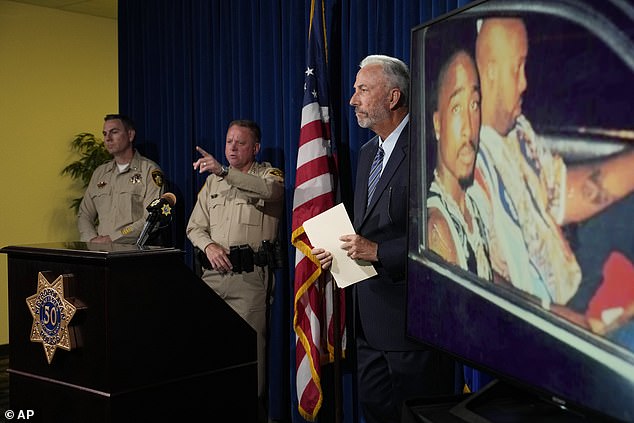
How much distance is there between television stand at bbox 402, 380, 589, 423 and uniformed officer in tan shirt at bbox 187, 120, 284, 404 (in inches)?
81.8

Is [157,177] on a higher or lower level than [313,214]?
higher

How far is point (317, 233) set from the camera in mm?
2682

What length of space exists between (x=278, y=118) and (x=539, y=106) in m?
2.76

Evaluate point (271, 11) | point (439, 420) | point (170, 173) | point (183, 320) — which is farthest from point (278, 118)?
point (439, 420)

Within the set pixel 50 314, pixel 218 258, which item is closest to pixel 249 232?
pixel 218 258

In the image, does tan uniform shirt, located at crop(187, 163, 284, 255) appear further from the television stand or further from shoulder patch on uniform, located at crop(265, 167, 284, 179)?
the television stand

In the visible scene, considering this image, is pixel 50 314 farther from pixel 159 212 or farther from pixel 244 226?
pixel 244 226

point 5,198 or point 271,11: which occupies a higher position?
point 271,11

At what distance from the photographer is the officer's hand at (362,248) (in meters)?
2.54

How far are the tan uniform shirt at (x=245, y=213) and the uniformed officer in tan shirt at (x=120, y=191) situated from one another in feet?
2.09

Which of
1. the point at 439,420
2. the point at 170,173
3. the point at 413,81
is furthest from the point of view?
the point at 170,173

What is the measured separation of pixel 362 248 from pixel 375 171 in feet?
1.11

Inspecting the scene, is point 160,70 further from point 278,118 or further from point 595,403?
point 595,403

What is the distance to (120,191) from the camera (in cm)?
464
